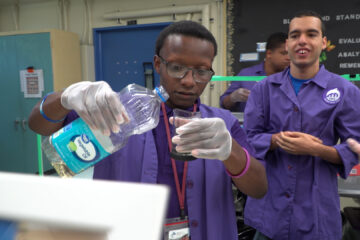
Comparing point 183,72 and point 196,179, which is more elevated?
point 183,72

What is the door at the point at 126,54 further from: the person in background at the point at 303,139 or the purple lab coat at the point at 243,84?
the person in background at the point at 303,139

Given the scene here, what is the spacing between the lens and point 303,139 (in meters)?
1.27

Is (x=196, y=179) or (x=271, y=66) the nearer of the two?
(x=196, y=179)

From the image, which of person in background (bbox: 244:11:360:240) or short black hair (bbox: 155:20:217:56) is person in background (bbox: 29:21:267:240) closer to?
short black hair (bbox: 155:20:217:56)

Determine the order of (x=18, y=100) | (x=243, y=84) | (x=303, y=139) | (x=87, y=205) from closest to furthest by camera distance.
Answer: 1. (x=87, y=205)
2. (x=303, y=139)
3. (x=243, y=84)
4. (x=18, y=100)

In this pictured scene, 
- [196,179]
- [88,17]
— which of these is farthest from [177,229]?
[88,17]

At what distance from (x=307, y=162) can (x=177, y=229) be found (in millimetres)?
852

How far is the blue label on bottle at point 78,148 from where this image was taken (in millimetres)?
664

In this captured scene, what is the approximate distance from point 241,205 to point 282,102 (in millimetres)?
1170

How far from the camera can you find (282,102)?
145 cm

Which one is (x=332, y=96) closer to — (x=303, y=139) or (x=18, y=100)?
(x=303, y=139)

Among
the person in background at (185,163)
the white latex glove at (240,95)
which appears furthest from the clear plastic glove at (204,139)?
the white latex glove at (240,95)

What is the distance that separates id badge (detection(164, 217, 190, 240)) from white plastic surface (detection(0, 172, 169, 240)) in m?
0.72

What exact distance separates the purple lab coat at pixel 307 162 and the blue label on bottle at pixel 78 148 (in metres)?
0.99
